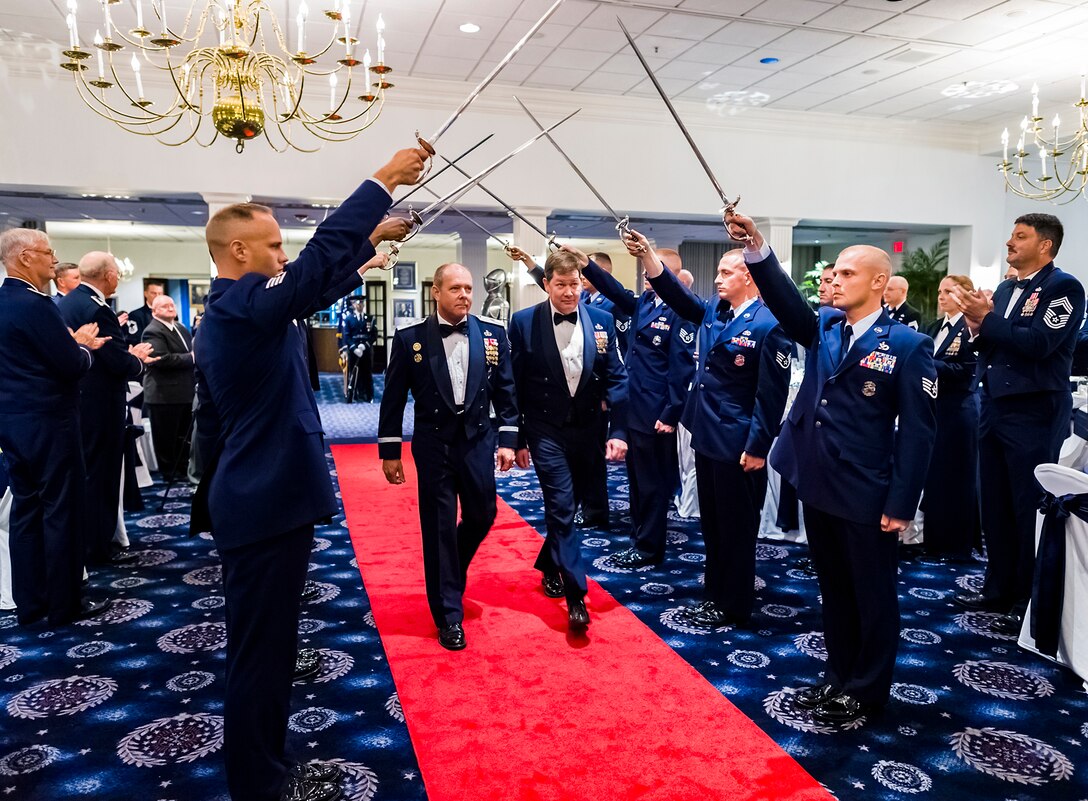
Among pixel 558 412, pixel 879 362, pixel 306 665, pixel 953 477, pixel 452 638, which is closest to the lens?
pixel 879 362

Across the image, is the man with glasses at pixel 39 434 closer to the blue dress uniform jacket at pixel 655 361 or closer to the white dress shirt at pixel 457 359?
the white dress shirt at pixel 457 359

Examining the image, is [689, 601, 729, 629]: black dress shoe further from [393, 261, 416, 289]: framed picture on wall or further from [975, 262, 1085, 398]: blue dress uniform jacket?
[393, 261, 416, 289]: framed picture on wall

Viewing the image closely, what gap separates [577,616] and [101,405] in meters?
2.76

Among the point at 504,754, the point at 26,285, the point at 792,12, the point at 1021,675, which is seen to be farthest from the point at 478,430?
the point at 792,12

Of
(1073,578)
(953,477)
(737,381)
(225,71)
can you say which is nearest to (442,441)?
(737,381)

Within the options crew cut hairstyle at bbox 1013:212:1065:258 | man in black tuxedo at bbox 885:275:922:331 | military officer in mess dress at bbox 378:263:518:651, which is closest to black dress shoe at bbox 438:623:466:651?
military officer in mess dress at bbox 378:263:518:651

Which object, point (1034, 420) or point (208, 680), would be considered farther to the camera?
point (1034, 420)

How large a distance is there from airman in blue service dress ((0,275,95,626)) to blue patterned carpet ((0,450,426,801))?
0.18 metres

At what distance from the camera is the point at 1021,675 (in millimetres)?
3010

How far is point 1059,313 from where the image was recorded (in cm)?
343

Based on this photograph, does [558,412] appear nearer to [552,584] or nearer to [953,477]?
[552,584]

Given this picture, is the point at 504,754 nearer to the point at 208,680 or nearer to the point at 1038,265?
the point at 208,680

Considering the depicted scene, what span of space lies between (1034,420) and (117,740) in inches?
153

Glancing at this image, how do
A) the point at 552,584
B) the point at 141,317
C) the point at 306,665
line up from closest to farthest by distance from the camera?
the point at 306,665, the point at 552,584, the point at 141,317
